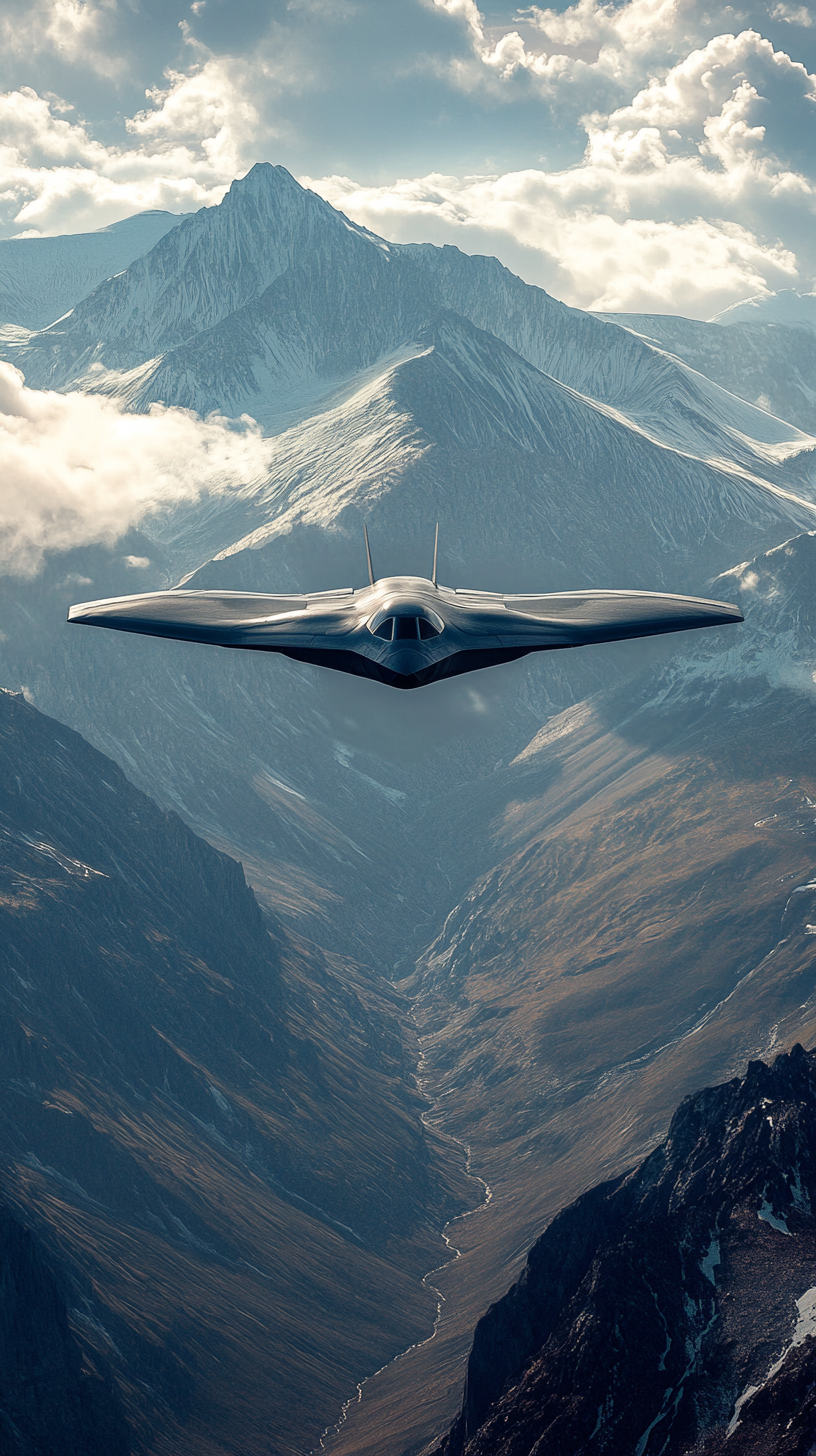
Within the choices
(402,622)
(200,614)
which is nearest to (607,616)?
(402,622)

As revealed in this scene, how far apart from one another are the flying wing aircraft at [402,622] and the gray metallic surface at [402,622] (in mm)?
90

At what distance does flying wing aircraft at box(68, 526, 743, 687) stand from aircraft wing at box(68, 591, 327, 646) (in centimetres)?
8

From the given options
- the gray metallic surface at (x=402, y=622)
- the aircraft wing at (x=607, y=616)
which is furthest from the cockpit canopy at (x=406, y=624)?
Answer: the aircraft wing at (x=607, y=616)

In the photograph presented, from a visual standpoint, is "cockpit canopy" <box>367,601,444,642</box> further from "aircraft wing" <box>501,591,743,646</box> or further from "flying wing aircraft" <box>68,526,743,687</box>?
"aircraft wing" <box>501,591,743,646</box>

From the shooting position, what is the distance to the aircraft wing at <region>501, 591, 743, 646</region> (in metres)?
94.5

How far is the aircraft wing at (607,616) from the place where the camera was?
3720 inches

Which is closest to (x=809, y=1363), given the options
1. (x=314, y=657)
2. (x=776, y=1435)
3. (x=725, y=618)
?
(x=776, y=1435)

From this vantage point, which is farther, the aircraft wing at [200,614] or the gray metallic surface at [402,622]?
the aircraft wing at [200,614]

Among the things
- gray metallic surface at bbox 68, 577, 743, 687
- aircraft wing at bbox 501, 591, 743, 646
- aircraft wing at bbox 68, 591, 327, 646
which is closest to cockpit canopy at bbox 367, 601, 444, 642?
gray metallic surface at bbox 68, 577, 743, 687

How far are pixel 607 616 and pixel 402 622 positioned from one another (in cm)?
1923

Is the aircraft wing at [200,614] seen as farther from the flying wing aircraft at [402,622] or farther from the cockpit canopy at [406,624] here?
the cockpit canopy at [406,624]

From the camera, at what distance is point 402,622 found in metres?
89.4

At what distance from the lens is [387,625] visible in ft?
296

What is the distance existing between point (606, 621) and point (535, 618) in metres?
5.43
